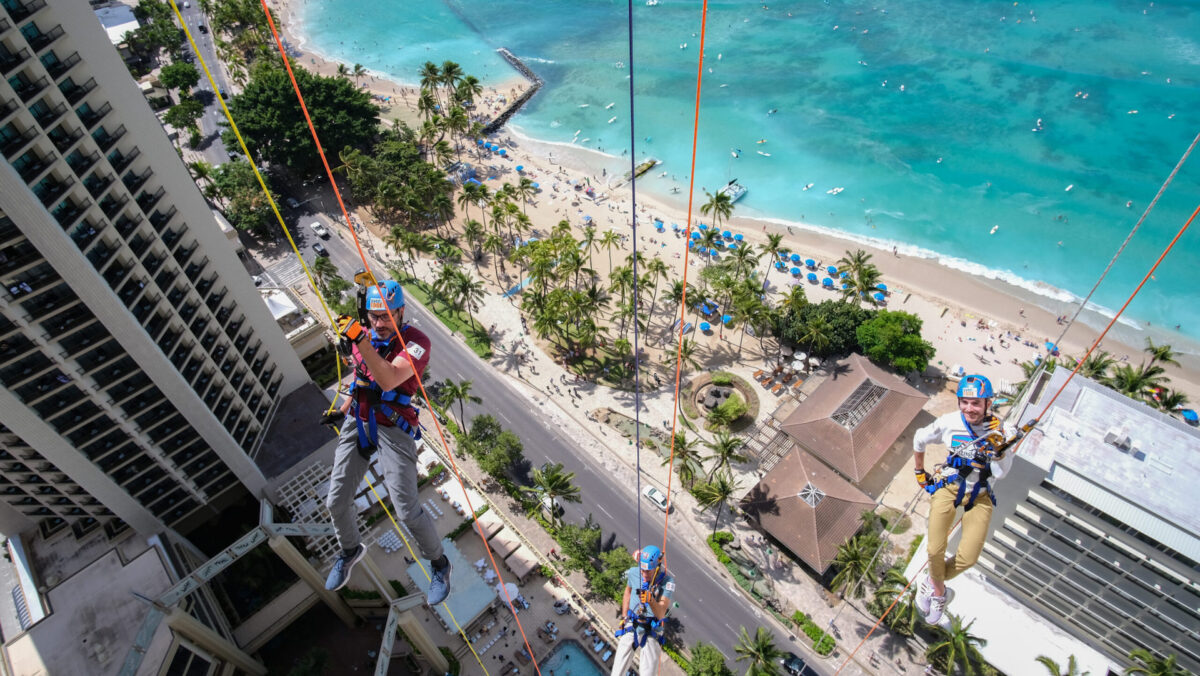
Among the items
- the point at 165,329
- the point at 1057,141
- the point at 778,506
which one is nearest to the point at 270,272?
the point at 165,329

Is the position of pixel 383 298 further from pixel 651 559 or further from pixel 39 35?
pixel 39 35

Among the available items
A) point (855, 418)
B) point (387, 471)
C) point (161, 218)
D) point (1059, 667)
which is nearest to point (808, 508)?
point (855, 418)

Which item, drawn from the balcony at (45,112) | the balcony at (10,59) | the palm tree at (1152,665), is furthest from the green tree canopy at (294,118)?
the palm tree at (1152,665)

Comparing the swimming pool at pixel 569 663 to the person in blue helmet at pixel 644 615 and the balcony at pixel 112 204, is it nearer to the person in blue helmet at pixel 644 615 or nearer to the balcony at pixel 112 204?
the person in blue helmet at pixel 644 615

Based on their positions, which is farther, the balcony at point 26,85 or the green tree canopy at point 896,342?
the green tree canopy at point 896,342

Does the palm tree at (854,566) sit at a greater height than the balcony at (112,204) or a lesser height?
lesser

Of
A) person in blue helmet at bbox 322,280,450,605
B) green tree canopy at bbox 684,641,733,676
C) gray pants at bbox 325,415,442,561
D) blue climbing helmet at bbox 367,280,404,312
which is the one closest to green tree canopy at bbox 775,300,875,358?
green tree canopy at bbox 684,641,733,676
